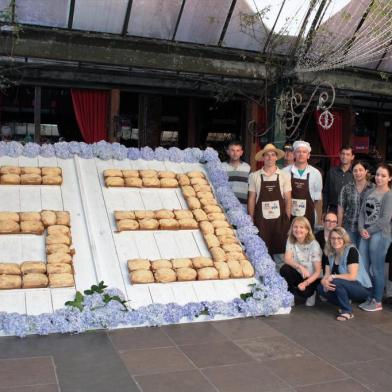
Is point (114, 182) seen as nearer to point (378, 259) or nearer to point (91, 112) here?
point (378, 259)

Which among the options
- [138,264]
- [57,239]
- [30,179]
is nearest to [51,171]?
[30,179]

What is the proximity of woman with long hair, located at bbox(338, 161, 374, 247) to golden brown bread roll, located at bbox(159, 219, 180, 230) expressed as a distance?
5.46 feet

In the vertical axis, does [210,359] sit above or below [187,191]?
below

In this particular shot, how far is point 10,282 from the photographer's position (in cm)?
419

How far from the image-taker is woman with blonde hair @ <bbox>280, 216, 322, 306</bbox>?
488 cm

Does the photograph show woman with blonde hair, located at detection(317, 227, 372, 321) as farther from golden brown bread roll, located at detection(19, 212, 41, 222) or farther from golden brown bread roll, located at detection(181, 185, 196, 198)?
golden brown bread roll, located at detection(19, 212, 41, 222)

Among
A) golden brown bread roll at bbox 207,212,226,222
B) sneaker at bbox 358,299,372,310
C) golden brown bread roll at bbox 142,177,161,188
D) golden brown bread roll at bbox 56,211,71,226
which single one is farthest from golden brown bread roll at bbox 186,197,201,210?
sneaker at bbox 358,299,372,310

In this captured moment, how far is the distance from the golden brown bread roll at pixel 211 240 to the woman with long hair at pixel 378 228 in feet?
4.55

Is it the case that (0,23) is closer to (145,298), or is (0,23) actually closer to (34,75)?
(34,75)

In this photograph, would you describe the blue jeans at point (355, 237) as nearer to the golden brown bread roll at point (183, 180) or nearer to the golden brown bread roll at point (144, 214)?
the golden brown bread roll at point (183, 180)

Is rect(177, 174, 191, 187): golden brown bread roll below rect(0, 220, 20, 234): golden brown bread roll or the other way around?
the other way around

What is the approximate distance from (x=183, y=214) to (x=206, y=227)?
29cm

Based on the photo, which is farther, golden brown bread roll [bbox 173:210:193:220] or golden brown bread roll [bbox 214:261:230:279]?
golden brown bread roll [bbox 173:210:193:220]

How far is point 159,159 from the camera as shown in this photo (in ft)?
20.4
